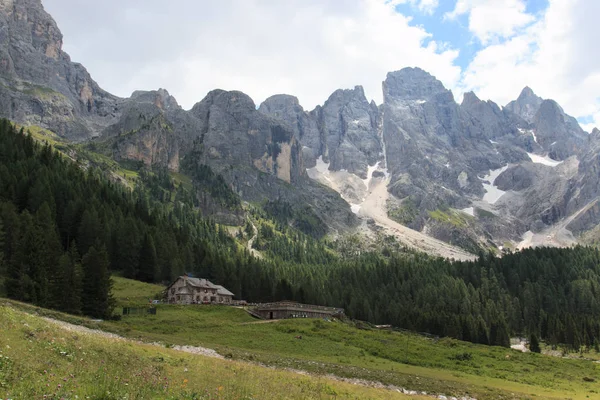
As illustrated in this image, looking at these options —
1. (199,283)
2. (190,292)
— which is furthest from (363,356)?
(199,283)

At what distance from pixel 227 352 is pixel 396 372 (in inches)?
738

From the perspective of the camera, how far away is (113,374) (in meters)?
21.7

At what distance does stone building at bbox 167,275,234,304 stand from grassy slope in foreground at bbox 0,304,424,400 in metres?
61.0

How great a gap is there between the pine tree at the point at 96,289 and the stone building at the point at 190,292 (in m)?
27.5

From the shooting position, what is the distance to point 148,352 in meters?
30.1

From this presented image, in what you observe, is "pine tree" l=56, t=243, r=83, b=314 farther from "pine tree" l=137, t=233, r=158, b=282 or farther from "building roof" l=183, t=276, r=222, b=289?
"pine tree" l=137, t=233, r=158, b=282

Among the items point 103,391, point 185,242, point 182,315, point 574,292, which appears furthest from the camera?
point 574,292

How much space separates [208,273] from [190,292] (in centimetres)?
2807

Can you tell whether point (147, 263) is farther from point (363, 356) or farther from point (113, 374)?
point (113, 374)

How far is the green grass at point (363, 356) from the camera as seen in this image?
146ft

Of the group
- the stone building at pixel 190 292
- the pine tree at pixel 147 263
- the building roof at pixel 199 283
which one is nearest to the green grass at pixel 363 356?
the stone building at pixel 190 292

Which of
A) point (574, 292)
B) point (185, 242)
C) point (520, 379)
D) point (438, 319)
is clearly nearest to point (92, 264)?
point (520, 379)

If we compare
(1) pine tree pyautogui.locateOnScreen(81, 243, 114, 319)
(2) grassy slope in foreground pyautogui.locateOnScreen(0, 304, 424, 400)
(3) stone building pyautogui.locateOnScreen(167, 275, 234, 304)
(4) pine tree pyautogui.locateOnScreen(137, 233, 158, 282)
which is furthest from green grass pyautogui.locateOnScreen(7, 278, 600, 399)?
(4) pine tree pyautogui.locateOnScreen(137, 233, 158, 282)

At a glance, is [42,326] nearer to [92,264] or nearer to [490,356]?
[92,264]
